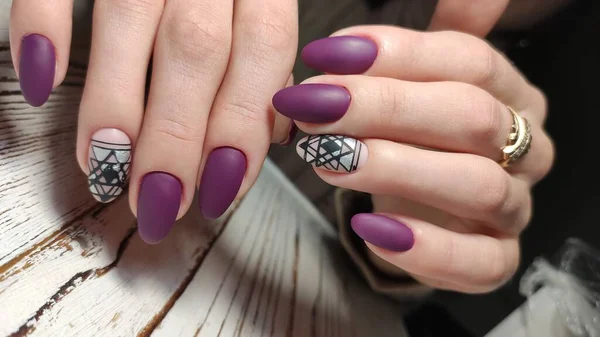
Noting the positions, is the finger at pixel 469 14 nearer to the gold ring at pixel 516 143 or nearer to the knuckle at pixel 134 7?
the gold ring at pixel 516 143

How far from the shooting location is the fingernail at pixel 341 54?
0.40m

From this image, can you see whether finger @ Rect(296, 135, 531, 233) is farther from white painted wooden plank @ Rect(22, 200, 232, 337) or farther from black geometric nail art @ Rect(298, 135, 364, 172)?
white painted wooden plank @ Rect(22, 200, 232, 337)

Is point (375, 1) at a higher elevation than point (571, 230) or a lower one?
higher

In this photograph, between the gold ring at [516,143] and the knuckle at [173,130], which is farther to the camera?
the gold ring at [516,143]

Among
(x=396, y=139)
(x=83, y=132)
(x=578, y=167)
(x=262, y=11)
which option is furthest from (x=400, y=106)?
(x=578, y=167)

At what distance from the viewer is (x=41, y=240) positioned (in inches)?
11.6

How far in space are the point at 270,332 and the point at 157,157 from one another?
7.3 inches

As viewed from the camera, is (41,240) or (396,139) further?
(396,139)

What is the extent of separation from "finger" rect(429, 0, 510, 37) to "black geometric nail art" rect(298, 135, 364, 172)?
0.80 feet

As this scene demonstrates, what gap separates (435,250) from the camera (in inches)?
16.8

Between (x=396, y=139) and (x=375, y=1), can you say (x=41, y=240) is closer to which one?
(x=396, y=139)

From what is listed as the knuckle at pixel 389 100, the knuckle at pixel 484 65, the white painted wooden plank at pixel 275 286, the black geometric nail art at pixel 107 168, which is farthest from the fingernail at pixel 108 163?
the knuckle at pixel 484 65

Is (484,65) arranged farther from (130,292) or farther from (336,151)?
(130,292)

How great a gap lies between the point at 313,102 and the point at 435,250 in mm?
183
